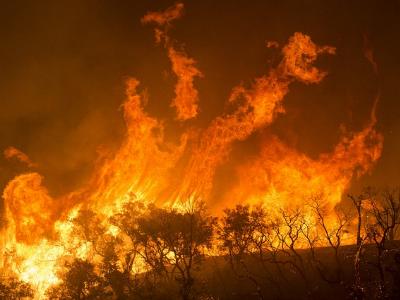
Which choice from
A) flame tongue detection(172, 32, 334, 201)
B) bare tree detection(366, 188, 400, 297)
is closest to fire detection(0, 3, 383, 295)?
flame tongue detection(172, 32, 334, 201)

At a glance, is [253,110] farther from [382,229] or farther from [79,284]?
[79,284]

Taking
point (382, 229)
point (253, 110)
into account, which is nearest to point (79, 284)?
point (382, 229)

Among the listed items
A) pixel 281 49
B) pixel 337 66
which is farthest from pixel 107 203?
pixel 337 66

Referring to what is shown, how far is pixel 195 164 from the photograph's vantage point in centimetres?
6631

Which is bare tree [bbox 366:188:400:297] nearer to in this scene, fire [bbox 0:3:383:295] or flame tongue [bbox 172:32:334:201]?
fire [bbox 0:3:383:295]

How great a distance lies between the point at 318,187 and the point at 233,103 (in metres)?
→ 19.4

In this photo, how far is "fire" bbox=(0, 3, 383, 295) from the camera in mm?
60312

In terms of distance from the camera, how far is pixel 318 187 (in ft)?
200

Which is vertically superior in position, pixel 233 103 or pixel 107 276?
pixel 233 103

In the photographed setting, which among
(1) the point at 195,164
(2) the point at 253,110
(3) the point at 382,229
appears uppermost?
(2) the point at 253,110

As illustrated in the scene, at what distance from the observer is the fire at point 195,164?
6031 centimetres

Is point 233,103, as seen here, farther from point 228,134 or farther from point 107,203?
point 107,203

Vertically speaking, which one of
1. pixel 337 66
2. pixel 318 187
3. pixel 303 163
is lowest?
pixel 318 187

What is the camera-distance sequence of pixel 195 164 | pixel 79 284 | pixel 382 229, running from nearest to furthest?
pixel 382 229 → pixel 79 284 → pixel 195 164
